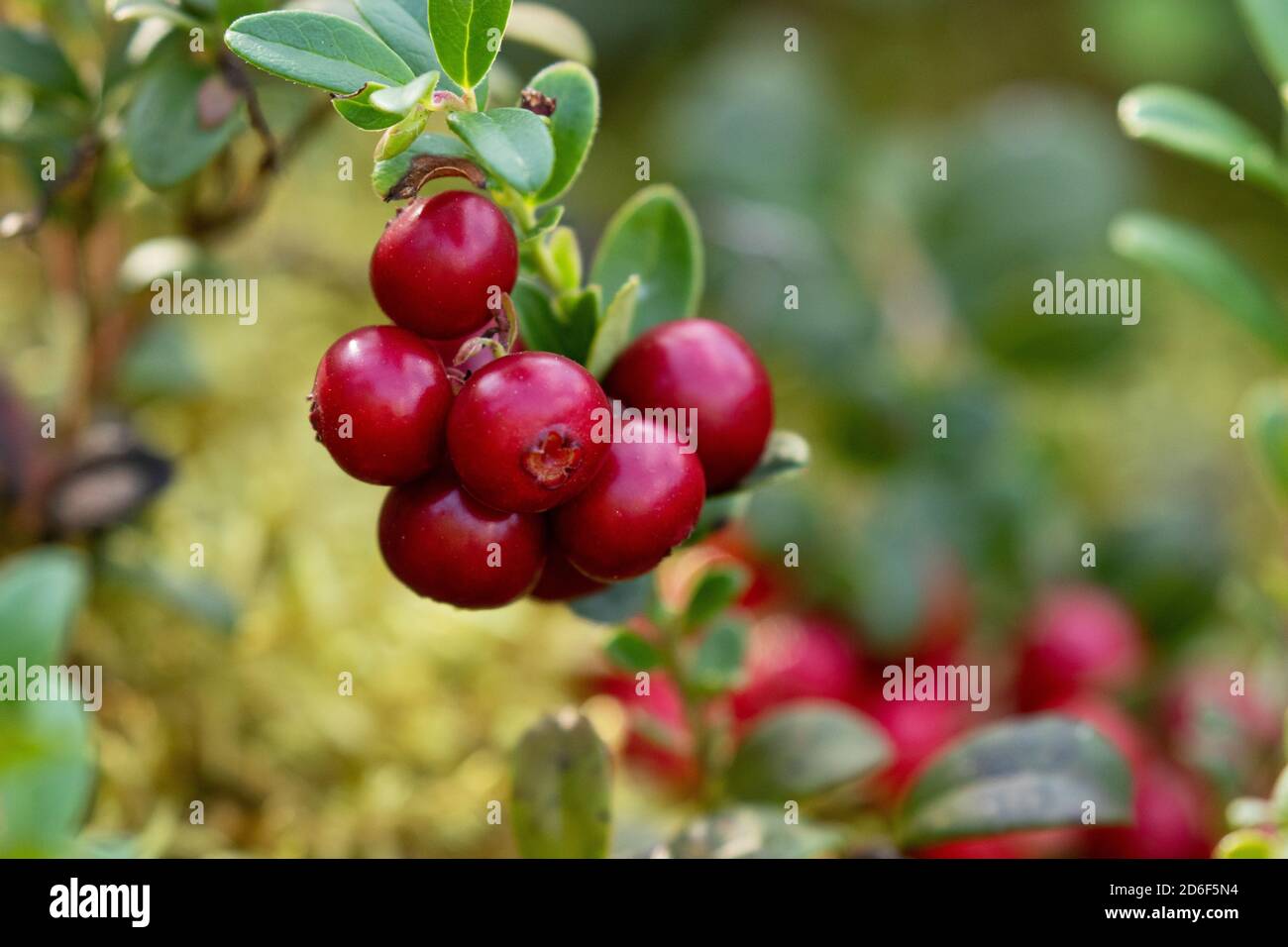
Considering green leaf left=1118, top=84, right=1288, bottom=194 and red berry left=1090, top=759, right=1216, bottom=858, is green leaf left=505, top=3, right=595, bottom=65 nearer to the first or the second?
green leaf left=1118, top=84, right=1288, bottom=194

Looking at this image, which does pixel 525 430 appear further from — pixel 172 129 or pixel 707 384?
pixel 172 129

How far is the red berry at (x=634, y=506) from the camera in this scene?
59 cm

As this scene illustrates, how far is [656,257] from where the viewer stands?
0.76m

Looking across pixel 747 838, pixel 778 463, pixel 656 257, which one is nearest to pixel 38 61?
pixel 656 257

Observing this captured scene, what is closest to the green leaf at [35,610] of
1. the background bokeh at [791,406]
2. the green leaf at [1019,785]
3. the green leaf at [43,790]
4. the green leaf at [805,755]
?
the green leaf at [43,790]

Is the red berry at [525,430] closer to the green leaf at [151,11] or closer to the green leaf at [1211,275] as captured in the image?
the green leaf at [151,11]

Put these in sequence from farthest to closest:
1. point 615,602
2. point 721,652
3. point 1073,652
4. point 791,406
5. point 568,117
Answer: point 791,406
point 1073,652
point 721,652
point 615,602
point 568,117

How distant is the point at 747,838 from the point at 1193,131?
0.56 meters

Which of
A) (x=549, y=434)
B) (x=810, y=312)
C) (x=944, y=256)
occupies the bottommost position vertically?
(x=549, y=434)

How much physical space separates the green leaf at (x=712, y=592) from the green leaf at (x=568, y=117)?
0.31 m
